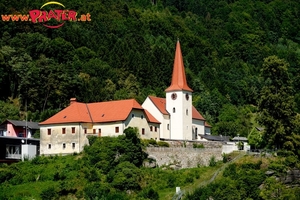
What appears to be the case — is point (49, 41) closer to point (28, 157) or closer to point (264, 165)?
point (28, 157)

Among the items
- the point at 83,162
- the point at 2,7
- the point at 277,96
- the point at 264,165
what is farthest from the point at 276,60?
the point at 2,7

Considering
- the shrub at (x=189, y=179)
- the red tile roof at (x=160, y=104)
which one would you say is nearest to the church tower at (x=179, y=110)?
the red tile roof at (x=160, y=104)

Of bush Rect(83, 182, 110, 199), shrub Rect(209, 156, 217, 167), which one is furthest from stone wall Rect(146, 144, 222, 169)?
bush Rect(83, 182, 110, 199)

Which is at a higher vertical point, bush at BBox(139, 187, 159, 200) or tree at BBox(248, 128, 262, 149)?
tree at BBox(248, 128, 262, 149)

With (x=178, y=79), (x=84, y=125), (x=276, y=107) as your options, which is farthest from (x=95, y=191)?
(x=178, y=79)

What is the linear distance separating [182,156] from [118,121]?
26.1 feet

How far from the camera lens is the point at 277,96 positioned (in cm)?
6494

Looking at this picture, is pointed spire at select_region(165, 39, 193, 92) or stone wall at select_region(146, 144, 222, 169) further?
pointed spire at select_region(165, 39, 193, 92)

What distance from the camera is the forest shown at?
9438 cm

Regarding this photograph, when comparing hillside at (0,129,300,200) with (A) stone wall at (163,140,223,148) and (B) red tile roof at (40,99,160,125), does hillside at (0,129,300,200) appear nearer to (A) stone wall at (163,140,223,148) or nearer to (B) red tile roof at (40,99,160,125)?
(A) stone wall at (163,140,223,148)

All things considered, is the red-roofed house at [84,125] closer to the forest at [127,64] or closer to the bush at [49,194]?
the bush at [49,194]

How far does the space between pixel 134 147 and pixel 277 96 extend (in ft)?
49.4

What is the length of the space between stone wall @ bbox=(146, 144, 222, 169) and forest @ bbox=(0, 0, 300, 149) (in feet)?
22.1

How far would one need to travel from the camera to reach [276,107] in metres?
64.6
